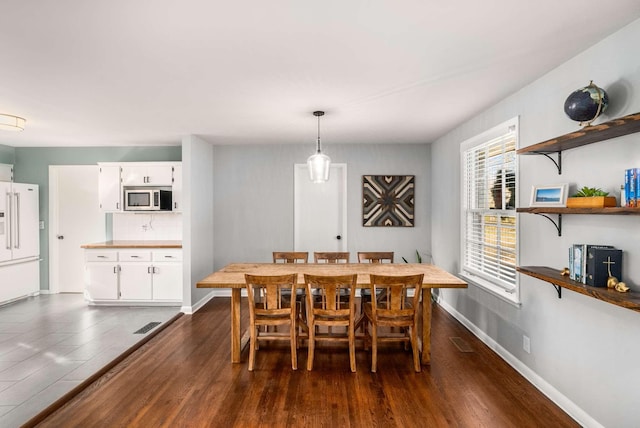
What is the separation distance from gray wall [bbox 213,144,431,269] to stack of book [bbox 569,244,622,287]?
3.73 meters

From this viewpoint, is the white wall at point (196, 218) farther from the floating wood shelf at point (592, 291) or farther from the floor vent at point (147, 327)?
the floating wood shelf at point (592, 291)

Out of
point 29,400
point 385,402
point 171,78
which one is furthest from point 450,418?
point 171,78

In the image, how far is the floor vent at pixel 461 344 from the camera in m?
3.71

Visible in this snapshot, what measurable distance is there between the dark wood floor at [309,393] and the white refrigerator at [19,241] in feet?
10.6

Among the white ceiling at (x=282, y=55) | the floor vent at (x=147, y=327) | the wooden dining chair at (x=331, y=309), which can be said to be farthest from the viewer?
the floor vent at (x=147, y=327)

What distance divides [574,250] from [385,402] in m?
1.67

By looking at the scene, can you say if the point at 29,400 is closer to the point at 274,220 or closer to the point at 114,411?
the point at 114,411

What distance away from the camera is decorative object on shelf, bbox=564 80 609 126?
209cm

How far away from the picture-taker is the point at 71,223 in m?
6.09

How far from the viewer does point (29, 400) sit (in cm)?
274

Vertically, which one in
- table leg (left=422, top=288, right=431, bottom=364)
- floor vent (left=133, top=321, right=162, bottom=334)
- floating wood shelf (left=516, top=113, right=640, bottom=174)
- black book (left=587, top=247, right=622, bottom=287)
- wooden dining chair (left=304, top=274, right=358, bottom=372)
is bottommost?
floor vent (left=133, top=321, right=162, bottom=334)

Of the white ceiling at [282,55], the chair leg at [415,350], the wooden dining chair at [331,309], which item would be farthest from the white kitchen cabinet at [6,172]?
the chair leg at [415,350]

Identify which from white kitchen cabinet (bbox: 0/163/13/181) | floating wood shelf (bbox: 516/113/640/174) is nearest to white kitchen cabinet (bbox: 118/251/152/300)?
white kitchen cabinet (bbox: 0/163/13/181)

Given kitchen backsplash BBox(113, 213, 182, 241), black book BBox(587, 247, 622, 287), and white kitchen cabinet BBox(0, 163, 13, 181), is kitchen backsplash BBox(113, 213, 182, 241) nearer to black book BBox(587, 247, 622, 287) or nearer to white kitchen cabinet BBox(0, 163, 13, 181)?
white kitchen cabinet BBox(0, 163, 13, 181)
